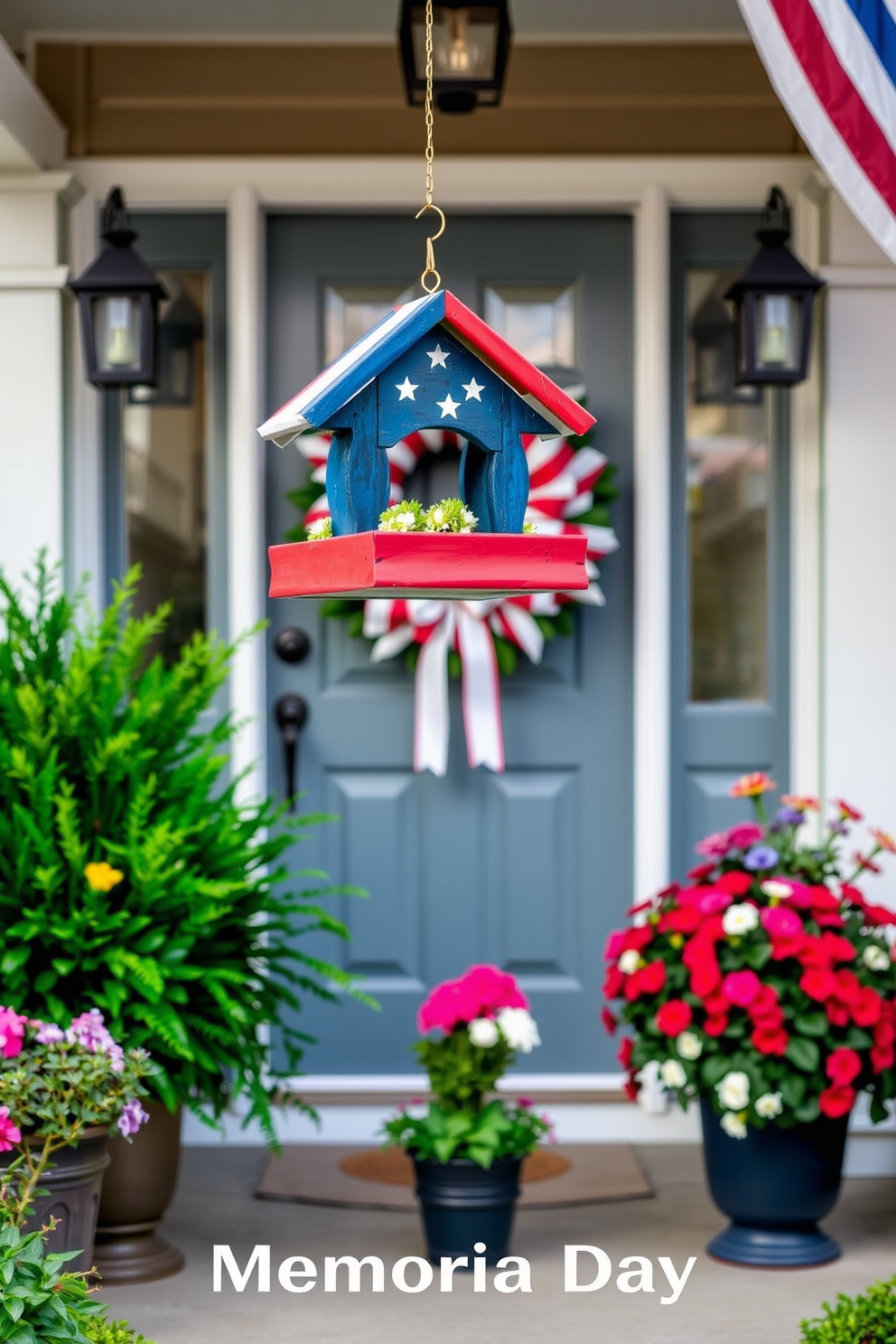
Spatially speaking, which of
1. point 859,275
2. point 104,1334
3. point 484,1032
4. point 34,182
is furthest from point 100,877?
point 859,275

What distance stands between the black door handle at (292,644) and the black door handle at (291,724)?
89 mm

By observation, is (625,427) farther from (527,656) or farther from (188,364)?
(188,364)

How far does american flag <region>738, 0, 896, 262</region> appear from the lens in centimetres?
265

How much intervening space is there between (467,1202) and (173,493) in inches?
71.2

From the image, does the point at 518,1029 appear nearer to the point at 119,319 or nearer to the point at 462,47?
the point at 119,319

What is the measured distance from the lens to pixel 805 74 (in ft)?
8.75

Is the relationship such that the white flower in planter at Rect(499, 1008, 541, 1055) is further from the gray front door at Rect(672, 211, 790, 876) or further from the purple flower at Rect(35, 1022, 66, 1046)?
the gray front door at Rect(672, 211, 790, 876)

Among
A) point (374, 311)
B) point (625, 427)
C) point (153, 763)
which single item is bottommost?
point (153, 763)

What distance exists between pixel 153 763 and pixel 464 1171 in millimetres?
932

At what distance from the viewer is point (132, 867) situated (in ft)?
9.36

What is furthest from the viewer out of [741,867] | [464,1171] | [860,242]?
[860,242]

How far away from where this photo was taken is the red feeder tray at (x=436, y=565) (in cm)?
192

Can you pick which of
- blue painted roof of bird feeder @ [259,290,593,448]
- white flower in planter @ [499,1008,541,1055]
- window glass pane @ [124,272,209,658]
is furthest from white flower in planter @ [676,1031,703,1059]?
window glass pane @ [124,272,209,658]

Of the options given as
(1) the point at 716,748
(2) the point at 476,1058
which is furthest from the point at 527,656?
(2) the point at 476,1058
